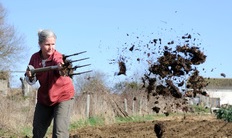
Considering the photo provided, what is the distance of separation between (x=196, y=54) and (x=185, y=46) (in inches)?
15.7

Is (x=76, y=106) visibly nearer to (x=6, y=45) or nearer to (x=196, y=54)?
(x=196, y=54)

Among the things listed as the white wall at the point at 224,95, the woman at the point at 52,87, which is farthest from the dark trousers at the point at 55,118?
the white wall at the point at 224,95

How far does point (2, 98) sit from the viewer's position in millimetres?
13969

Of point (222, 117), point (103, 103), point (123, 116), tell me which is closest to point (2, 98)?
point (103, 103)

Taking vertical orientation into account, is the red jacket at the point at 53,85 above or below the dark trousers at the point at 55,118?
above

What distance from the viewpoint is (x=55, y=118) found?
6.63 m

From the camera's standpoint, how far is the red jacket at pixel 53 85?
6.62m

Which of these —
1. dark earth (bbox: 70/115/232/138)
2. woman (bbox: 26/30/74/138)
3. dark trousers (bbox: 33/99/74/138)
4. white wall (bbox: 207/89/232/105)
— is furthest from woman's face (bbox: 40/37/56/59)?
white wall (bbox: 207/89/232/105)

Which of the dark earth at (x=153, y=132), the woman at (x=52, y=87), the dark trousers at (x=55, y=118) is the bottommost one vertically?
the dark earth at (x=153, y=132)

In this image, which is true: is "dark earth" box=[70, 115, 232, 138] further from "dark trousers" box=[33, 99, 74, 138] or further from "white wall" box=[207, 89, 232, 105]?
"white wall" box=[207, 89, 232, 105]

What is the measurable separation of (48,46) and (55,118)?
0.96 meters

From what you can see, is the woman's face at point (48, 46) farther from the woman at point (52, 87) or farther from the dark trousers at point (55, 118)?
the dark trousers at point (55, 118)

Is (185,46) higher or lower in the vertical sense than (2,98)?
higher

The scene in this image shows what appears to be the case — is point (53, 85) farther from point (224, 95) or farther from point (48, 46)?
point (224, 95)
